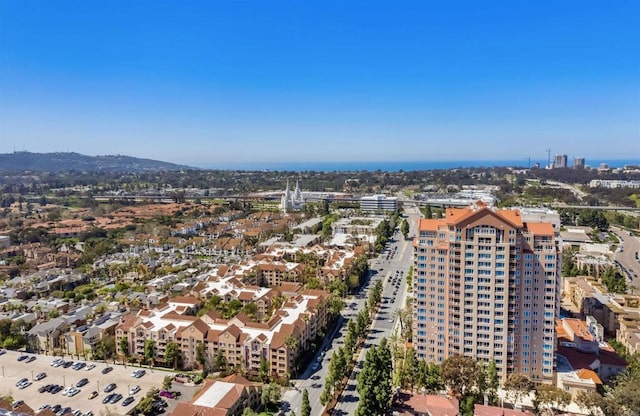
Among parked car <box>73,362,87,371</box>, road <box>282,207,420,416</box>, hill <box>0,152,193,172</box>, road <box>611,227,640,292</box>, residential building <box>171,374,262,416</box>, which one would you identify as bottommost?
road <box>282,207,420,416</box>

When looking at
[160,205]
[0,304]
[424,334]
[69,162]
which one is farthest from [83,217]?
[69,162]

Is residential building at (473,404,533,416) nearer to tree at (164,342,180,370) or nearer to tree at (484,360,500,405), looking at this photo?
tree at (484,360,500,405)

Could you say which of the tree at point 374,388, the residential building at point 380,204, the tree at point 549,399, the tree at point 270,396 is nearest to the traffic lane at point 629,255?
the tree at point 549,399

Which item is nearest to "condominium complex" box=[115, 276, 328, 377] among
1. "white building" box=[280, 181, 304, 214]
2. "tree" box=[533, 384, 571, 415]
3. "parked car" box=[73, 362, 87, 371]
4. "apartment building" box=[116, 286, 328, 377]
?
"apartment building" box=[116, 286, 328, 377]

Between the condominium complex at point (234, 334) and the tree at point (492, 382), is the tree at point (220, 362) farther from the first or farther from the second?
the tree at point (492, 382)

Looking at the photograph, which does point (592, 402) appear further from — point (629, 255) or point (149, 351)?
point (629, 255)

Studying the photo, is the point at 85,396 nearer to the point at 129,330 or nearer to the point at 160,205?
the point at 129,330

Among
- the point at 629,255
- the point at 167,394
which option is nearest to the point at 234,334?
the point at 167,394
